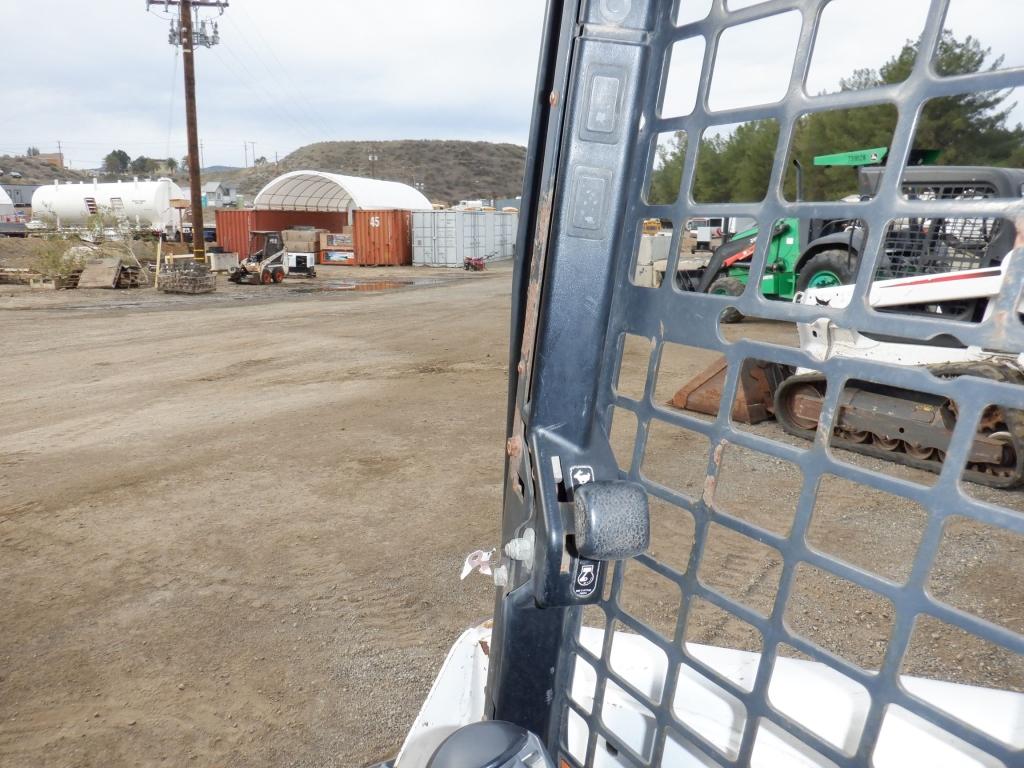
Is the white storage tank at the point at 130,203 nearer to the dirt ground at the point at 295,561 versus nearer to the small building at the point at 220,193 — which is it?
the small building at the point at 220,193

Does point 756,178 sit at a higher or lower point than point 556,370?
higher

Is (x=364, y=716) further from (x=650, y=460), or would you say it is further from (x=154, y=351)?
(x=154, y=351)

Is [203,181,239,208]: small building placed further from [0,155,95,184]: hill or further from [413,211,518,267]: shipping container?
[413,211,518,267]: shipping container

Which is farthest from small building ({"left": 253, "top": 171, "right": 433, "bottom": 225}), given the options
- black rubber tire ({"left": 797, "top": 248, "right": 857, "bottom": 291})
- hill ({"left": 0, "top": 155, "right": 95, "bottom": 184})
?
hill ({"left": 0, "top": 155, "right": 95, "bottom": 184})

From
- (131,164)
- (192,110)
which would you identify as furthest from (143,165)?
(192,110)

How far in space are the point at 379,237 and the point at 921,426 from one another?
1045 inches

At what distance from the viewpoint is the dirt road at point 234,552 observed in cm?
282

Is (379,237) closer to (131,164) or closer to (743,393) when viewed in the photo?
(743,393)

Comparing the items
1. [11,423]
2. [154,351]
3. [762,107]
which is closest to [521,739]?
[762,107]

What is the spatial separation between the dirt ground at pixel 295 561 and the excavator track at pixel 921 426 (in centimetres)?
18

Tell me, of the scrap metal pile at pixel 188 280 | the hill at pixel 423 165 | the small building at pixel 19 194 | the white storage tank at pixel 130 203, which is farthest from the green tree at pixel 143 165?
the scrap metal pile at pixel 188 280

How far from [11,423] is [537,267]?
720 cm

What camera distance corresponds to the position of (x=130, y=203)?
39875mm

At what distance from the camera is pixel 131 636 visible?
333 centimetres
